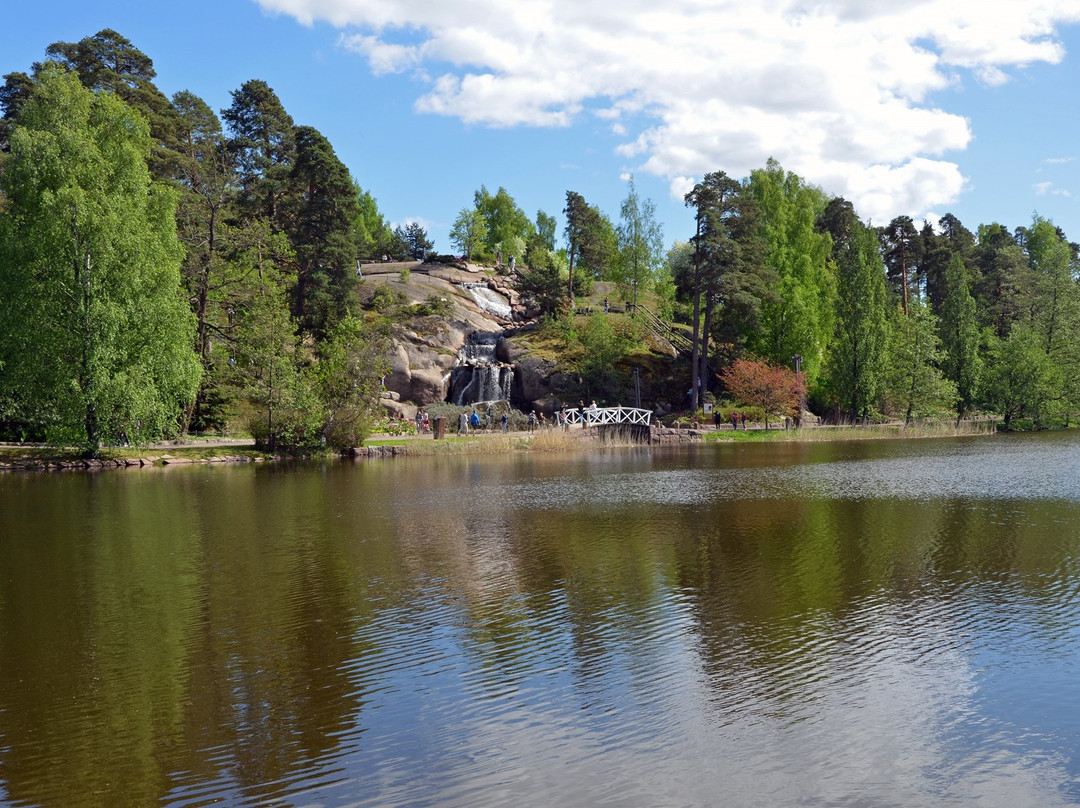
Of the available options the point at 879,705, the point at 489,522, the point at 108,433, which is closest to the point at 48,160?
the point at 108,433

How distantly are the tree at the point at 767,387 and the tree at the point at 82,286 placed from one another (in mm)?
36334

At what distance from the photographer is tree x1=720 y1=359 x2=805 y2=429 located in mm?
56750

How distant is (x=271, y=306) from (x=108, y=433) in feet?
34.6

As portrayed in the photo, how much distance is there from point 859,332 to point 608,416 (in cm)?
1912

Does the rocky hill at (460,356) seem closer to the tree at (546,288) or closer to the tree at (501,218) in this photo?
the tree at (546,288)

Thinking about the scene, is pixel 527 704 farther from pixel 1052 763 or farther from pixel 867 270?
pixel 867 270

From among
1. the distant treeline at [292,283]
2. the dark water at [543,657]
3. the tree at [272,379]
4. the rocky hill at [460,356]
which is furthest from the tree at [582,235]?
the dark water at [543,657]

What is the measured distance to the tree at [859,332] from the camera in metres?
58.8

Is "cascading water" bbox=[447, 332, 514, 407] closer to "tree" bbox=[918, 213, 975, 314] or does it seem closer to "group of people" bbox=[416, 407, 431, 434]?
"group of people" bbox=[416, 407, 431, 434]

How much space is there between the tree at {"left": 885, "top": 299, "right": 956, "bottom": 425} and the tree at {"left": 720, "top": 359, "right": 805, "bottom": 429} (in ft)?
22.4

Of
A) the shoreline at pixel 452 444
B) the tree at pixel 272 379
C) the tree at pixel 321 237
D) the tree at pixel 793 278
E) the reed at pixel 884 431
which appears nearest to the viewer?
the shoreline at pixel 452 444

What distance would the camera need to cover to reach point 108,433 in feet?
116

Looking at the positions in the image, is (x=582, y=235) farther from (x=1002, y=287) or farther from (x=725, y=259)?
(x=1002, y=287)

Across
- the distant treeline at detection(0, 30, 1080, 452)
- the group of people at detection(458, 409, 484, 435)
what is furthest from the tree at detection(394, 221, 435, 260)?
the group of people at detection(458, 409, 484, 435)
